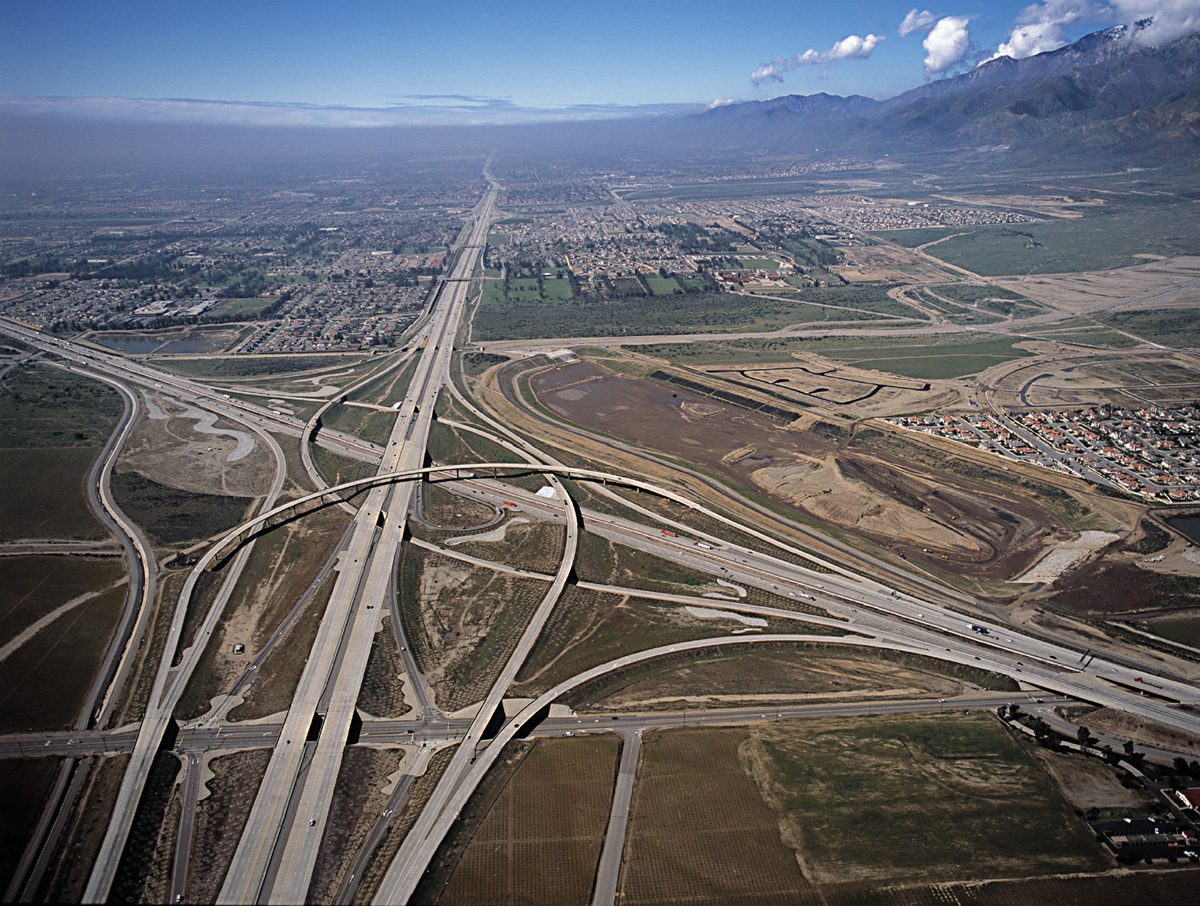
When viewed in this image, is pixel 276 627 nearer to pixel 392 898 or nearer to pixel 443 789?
pixel 443 789

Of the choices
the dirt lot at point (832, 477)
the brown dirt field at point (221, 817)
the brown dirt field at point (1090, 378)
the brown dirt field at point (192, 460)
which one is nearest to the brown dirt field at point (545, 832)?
the brown dirt field at point (221, 817)

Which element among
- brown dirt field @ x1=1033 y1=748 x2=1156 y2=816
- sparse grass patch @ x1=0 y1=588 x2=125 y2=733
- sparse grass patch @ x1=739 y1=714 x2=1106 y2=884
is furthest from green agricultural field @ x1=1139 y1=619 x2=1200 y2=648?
sparse grass patch @ x1=0 y1=588 x2=125 y2=733

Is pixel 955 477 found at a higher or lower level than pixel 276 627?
higher

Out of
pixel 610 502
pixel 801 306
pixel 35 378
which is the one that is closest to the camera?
pixel 610 502

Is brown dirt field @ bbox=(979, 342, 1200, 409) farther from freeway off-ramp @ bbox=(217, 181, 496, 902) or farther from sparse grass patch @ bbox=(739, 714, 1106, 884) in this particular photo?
freeway off-ramp @ bbox=(217, 181, 496, 902)

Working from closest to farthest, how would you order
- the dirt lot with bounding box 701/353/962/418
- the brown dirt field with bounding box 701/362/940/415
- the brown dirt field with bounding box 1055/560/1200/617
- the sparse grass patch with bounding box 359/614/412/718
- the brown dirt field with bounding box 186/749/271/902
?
1. the brown dirt field with bounding box 186/749/271/902
2. the sparse grass patch with bounding box 359/614/412/718
3. the brown dirt field with bounding box 1055/560/1200/617
4. the dirt lot with bounding box 701/353/962/418
5. the brown dirt field with bounding box 701/362/940/415

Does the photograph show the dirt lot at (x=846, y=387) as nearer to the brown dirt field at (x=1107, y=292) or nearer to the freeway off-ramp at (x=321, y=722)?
the freeway off-ramp at (x=321, y=722)

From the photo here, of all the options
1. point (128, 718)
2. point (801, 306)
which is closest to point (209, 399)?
point (128, 718)
